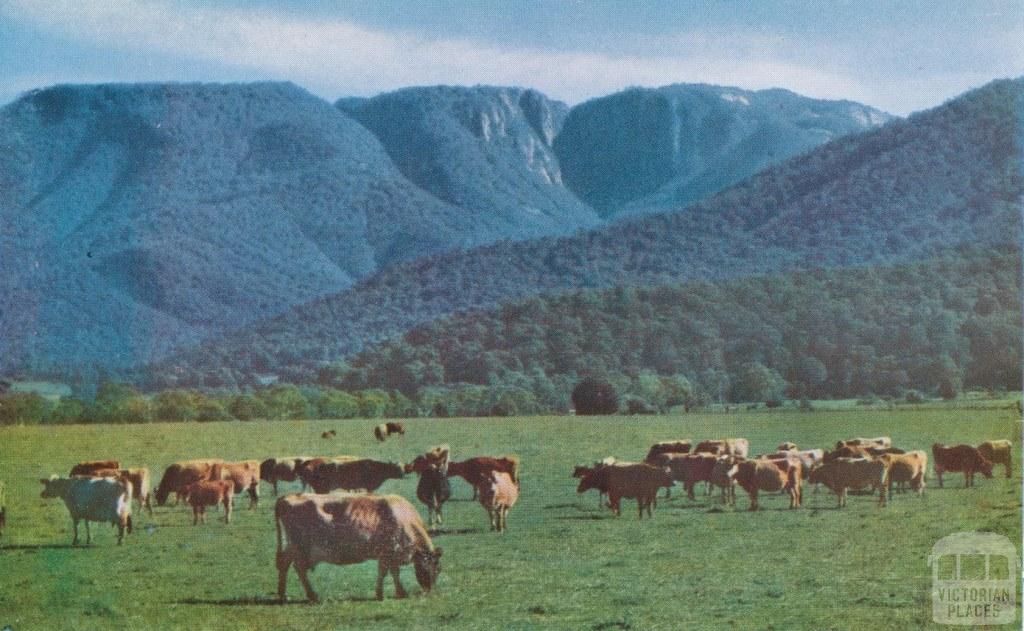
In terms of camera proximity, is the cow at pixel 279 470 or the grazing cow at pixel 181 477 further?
the cow at pixel 279 470

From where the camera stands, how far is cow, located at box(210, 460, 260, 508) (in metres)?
22.3

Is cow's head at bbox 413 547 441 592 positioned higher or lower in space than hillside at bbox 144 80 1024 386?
lower

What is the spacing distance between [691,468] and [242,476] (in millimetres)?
8536

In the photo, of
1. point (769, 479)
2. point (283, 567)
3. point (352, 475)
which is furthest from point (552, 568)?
point (352, 475)

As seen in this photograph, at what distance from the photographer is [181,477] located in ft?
73.9

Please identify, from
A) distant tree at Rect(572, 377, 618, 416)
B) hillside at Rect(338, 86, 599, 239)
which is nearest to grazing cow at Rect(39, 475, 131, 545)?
distant tree at Rect(572, 377, 618, 416)

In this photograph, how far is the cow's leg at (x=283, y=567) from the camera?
13.5 metres

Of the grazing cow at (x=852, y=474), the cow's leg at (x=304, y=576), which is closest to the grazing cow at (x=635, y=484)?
the grazing cow at (x=852, y=474)

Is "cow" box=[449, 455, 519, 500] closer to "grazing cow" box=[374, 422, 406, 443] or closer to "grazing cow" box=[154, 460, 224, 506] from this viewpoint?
"grazing cow" box=[154, 460, 224, 506]

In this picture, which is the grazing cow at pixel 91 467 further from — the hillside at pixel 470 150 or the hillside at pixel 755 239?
the hillside at pixel 470 150

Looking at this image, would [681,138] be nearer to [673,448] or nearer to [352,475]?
[673,448]

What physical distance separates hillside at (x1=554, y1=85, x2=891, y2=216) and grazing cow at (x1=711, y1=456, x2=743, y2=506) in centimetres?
2601

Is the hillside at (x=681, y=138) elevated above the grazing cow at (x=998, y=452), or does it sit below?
above

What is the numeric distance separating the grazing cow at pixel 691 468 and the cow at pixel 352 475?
5.39 meters
